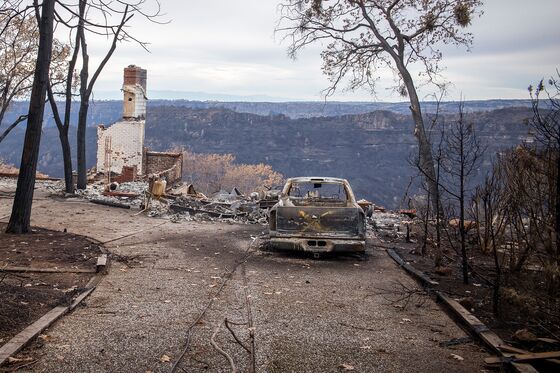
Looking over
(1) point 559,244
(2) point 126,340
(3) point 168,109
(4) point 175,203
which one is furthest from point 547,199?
(3) point 168,109

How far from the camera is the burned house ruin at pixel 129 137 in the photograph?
1104 inches

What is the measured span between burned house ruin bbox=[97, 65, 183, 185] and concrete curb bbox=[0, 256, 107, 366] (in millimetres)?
21723

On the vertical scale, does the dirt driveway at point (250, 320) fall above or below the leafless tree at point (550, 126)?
below

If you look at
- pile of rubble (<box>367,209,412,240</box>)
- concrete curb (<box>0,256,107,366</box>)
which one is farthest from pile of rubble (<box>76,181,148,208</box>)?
concrete curb (<box>0,256,107,366</box>)

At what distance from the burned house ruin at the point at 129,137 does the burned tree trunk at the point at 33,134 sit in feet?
54.6

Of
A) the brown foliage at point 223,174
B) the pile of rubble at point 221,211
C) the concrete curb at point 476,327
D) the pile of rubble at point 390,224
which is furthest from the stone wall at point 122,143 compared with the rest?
the brown foliage at point 223,174

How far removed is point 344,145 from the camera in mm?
94625

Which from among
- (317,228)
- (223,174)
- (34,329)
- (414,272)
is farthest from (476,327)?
(223,174)

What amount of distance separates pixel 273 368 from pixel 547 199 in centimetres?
475

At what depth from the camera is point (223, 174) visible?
77875 millimetres

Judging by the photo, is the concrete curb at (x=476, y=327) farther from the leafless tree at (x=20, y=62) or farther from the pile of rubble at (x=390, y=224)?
the leafless tree at (x=20, y=62)

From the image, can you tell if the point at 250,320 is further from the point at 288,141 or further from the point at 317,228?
the point at 288,141

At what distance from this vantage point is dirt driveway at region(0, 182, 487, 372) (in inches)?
186

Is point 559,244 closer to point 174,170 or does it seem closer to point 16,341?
point 16,341
